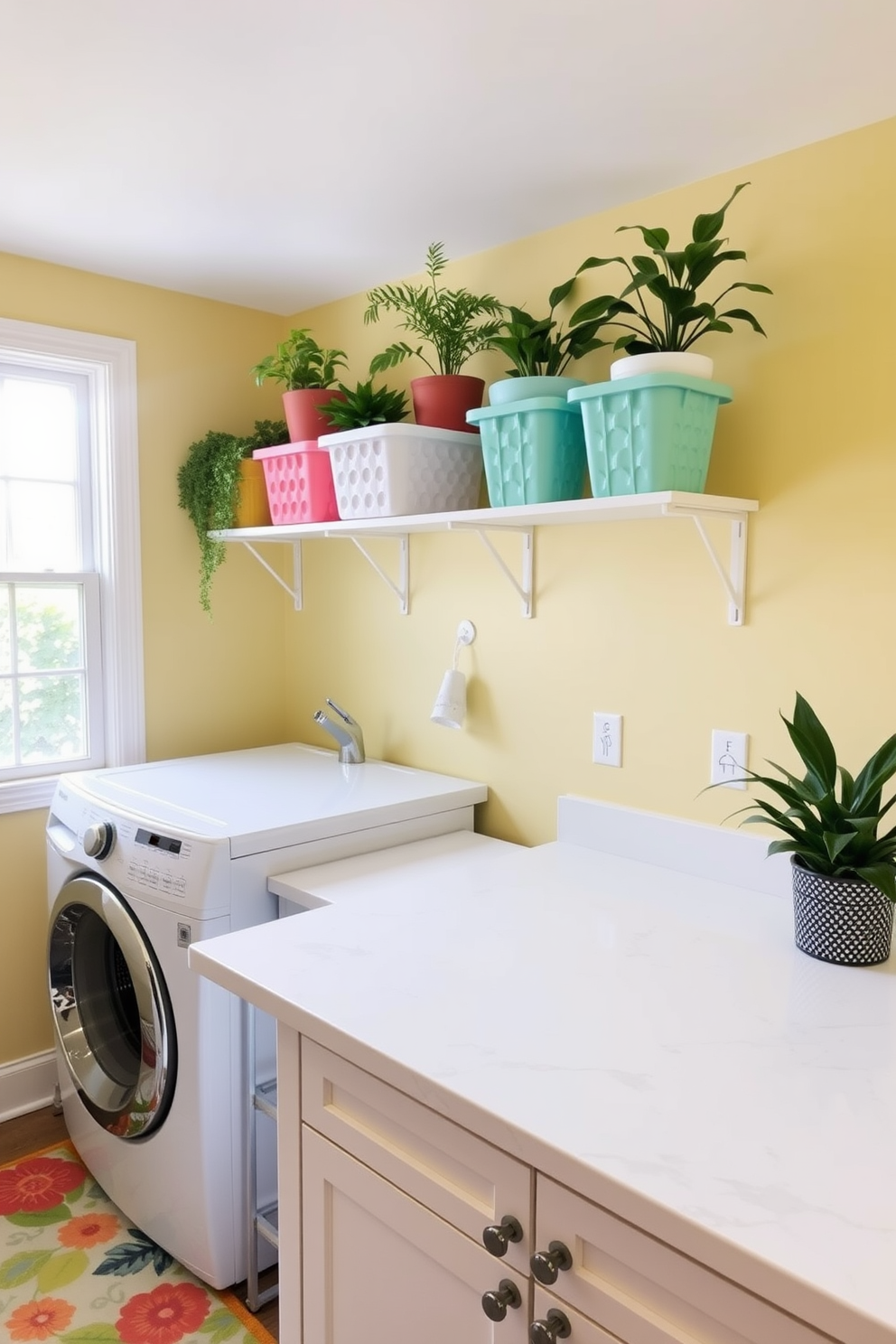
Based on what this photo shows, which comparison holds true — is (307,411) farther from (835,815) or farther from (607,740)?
(835,815)

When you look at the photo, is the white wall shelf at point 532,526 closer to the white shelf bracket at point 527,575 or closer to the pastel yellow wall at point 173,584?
the white shelf bracket at point 527,575

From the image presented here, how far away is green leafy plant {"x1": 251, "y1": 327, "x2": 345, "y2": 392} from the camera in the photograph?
2336 millimetres

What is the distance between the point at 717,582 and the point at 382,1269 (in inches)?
50.2

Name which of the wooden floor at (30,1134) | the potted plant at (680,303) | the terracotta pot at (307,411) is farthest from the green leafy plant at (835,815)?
the wooden floor at (30,1134)

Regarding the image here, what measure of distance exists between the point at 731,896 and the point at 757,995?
0.43 m

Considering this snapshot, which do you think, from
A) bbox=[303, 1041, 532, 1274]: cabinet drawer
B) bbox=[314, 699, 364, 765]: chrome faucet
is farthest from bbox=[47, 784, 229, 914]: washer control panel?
bbox=[314, 699, 364, 765]: chrome faucet

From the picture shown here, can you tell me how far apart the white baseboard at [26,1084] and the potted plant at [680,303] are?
2278 millimetres

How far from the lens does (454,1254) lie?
1.13m

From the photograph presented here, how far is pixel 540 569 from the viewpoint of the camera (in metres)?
2.15

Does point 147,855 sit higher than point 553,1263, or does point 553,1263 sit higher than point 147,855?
point 147,855

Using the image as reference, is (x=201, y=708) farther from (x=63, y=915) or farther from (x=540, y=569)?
(x=540, y=569)

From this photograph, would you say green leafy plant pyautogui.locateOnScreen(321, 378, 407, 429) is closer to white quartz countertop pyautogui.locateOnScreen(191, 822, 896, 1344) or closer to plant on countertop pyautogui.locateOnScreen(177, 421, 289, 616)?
plant on countertop pyautogui.locateOnScreen(177, 421, 289, 616)

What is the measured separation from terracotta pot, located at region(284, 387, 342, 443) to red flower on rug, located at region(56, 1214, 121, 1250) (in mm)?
1878

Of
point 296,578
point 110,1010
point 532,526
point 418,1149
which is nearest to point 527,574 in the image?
point 532,526
